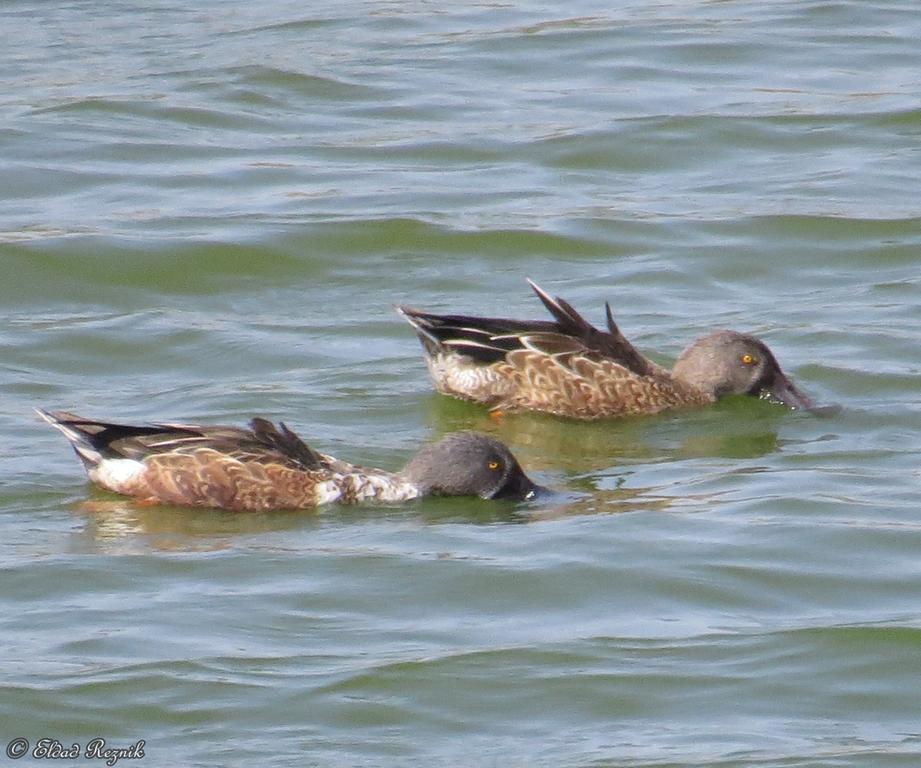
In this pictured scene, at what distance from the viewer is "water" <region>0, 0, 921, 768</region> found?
810 centimetres

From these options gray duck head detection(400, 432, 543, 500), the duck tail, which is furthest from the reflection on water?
the duck tail

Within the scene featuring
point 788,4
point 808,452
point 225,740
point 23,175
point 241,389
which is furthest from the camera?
point 788,4

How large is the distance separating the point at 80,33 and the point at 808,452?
1160 cm

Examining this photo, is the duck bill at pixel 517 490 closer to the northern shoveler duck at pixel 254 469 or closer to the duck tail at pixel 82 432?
the northern shoveler duck at pixel 254 469

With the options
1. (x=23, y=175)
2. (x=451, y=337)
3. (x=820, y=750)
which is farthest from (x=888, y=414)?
(x=23, y=175)

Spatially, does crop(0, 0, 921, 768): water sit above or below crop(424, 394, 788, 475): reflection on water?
above

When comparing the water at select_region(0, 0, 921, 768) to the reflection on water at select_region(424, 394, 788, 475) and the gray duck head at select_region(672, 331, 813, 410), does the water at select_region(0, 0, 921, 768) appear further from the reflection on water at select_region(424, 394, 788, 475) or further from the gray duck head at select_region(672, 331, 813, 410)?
the gray duck head at select_region(672, 331, 813, 410)

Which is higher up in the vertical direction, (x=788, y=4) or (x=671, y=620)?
(x=788, y=4)

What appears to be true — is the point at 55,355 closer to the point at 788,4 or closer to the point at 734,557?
the point at 734,557

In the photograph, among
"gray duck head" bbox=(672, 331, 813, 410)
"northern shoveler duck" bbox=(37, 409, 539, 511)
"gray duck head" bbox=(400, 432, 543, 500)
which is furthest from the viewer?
"gray duck head" bbox=(672, 331, 813, 410)

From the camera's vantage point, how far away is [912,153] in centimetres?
1762

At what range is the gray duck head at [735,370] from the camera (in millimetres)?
12344

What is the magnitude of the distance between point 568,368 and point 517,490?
1.94 metres

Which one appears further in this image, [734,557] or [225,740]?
[734,557]
